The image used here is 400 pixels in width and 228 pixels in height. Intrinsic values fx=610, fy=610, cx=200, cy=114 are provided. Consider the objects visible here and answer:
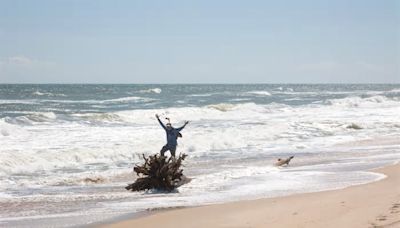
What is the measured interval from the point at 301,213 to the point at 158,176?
160 inches

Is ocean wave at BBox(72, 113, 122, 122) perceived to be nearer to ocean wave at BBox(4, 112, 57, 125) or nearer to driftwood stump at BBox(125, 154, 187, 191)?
ocean wave at BBox(4, 112, 57, 125)

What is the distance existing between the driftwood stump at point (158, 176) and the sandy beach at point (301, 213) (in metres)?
2.25

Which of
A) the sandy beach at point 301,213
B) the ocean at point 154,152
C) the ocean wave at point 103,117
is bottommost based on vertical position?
the ocean at point 154,152

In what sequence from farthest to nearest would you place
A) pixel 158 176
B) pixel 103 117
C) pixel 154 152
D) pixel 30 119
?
pixel 103 117 < pixel 30 119 < pixel 154 152 < pixel 158 176

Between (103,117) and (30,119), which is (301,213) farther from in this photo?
(103,117)

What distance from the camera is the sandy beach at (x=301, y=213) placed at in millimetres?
7297

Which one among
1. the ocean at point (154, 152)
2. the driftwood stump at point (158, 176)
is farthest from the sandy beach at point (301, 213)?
the driftwood stump at point (158, 176)

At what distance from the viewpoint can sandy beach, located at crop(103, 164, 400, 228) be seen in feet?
23.9

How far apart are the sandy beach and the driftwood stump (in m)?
2.25

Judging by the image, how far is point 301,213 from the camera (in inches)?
318

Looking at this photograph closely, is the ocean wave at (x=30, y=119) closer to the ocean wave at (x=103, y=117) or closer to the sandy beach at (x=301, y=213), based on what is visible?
the ocean wave at (x=103, y=117)

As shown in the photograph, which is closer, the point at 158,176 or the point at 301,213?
the point at 301,213

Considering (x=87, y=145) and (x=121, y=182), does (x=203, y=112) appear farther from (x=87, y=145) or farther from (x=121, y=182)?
(x=121, y=182)

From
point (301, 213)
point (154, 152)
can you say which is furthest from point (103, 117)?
point (301, 213)
